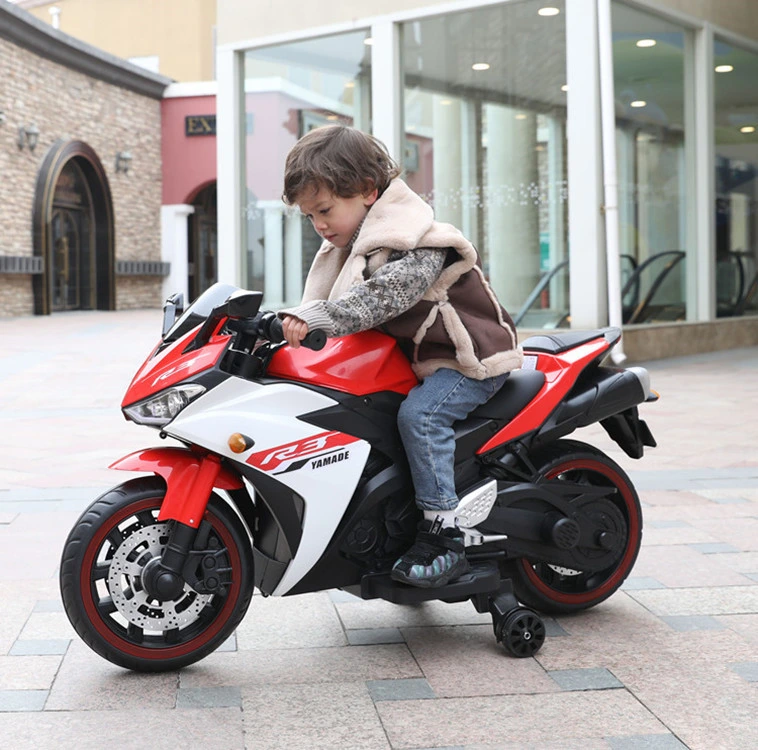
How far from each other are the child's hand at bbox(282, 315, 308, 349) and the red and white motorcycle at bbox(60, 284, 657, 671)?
24 mm

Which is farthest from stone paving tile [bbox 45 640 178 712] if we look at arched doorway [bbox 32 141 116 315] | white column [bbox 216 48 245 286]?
arched doorway [bbox 32 141 116 315]

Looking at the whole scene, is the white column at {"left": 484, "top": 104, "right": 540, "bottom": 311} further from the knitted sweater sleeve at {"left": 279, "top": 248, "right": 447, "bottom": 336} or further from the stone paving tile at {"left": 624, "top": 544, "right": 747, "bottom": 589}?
the knitted sweater sleeve at {"left": 279, "top": 248, "right": 447, "bottom": 336}

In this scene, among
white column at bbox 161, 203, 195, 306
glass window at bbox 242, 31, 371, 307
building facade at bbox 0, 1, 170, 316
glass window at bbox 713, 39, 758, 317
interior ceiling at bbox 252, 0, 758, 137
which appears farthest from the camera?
white column at bbox 161, 203, 195, 306

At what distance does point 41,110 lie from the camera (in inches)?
944

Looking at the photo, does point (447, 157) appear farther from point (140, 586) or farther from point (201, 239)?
point (201, 239)

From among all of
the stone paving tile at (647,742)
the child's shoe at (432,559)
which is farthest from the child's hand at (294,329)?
the stone paving tile at (647,742)

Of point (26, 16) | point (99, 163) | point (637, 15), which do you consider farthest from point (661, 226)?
point (99, 163)

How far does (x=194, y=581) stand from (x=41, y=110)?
2311 cm

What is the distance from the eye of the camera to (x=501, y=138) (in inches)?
439

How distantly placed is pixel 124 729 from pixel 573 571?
4.59ft

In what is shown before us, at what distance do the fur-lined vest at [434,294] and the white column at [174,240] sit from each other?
26.7 m

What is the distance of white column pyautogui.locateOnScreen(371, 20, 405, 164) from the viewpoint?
11570 millimetres

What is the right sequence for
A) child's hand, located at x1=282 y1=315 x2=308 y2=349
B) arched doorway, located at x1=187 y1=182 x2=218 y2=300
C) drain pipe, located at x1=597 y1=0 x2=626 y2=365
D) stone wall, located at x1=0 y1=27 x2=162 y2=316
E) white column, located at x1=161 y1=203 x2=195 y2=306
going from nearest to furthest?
child's hand, located at x1=282 y1=315 x2=308 y2=349
drain pipe, located at x1=597 y1=0 x2=626 y2=365
stone wall, located at x1=0 y1=27 x2=162 y2=316
white column, located at x1=161 y1=203 x2=195 y2=306
arched doorway, located at x1=187 y1=182 x2=218 y2=300

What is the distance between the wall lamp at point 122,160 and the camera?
89.2 feet
